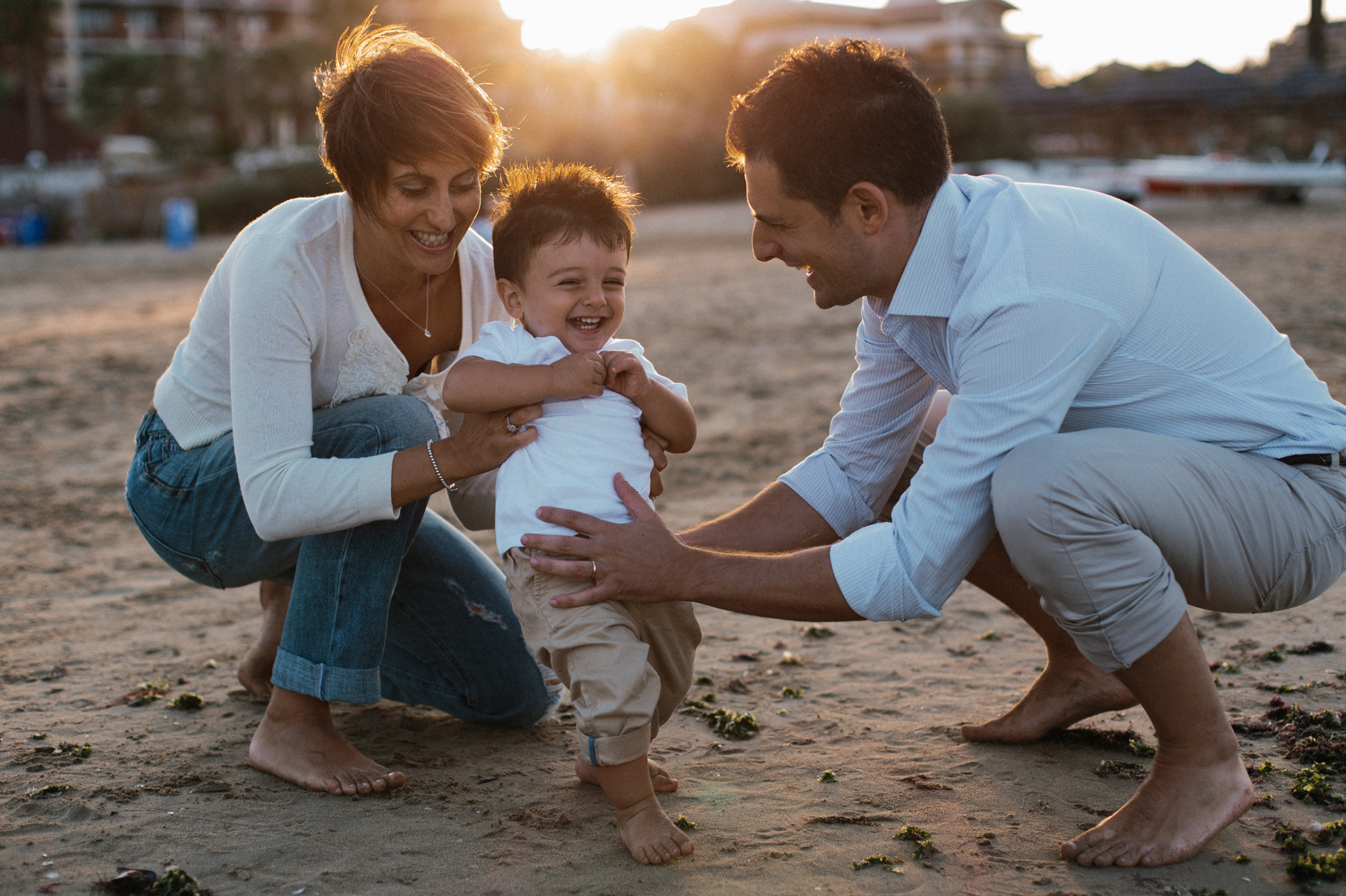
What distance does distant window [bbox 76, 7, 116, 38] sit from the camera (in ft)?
193

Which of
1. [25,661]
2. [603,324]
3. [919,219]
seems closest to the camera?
[919,219]

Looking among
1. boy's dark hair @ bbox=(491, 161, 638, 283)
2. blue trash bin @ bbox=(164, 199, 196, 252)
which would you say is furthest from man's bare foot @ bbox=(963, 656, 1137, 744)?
blue trash bin @ bbox=(164, 199, 196, 252)

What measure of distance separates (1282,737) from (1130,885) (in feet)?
2.66

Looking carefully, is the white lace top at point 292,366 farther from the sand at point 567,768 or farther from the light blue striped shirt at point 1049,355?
the light blue striped shirt at point 1049,355

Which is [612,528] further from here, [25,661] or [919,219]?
[25,661]

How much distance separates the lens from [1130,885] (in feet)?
6.54

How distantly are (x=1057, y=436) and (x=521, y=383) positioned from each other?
3.53 ft


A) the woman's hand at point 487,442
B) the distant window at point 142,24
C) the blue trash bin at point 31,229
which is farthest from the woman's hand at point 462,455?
the distant window at point 142,24

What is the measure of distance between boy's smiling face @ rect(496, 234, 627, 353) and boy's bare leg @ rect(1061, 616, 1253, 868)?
1297mm

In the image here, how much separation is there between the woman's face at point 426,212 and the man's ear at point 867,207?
0.88m

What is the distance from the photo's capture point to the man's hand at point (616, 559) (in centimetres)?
218

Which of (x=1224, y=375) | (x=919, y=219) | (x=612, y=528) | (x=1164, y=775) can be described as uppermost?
(x=919, y=219)

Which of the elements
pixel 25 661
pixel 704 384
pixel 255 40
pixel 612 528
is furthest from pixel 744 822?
pixel 255 40

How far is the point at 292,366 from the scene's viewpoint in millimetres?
2432
